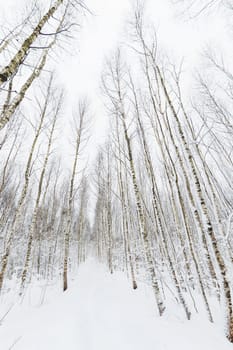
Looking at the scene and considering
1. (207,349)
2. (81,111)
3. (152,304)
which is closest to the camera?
(207,349)

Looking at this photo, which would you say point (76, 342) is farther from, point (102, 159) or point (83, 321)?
point (102, 159)

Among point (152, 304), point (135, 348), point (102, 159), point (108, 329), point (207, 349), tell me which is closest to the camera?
point (207, 349)

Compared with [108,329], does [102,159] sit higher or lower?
higher

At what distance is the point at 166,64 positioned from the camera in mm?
5672

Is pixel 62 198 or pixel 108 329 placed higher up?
pixel 62 198

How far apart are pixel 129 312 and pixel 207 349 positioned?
7.78 feet

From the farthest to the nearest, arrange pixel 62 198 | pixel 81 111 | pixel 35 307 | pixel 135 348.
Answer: pixel 62 198 → pixel 81 111 → pixel 35 307 → pixel 135 348

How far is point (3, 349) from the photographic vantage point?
296cm

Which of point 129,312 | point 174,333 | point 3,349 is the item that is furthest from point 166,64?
point 3,349

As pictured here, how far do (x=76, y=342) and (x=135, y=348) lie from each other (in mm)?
1137

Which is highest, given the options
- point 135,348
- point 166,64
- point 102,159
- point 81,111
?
point 81,111

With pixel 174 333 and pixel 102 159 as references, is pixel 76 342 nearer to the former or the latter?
pixel 174 333

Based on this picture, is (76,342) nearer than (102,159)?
Yes

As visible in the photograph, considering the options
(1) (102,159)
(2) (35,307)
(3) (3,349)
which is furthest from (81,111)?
(3) (3,349)
